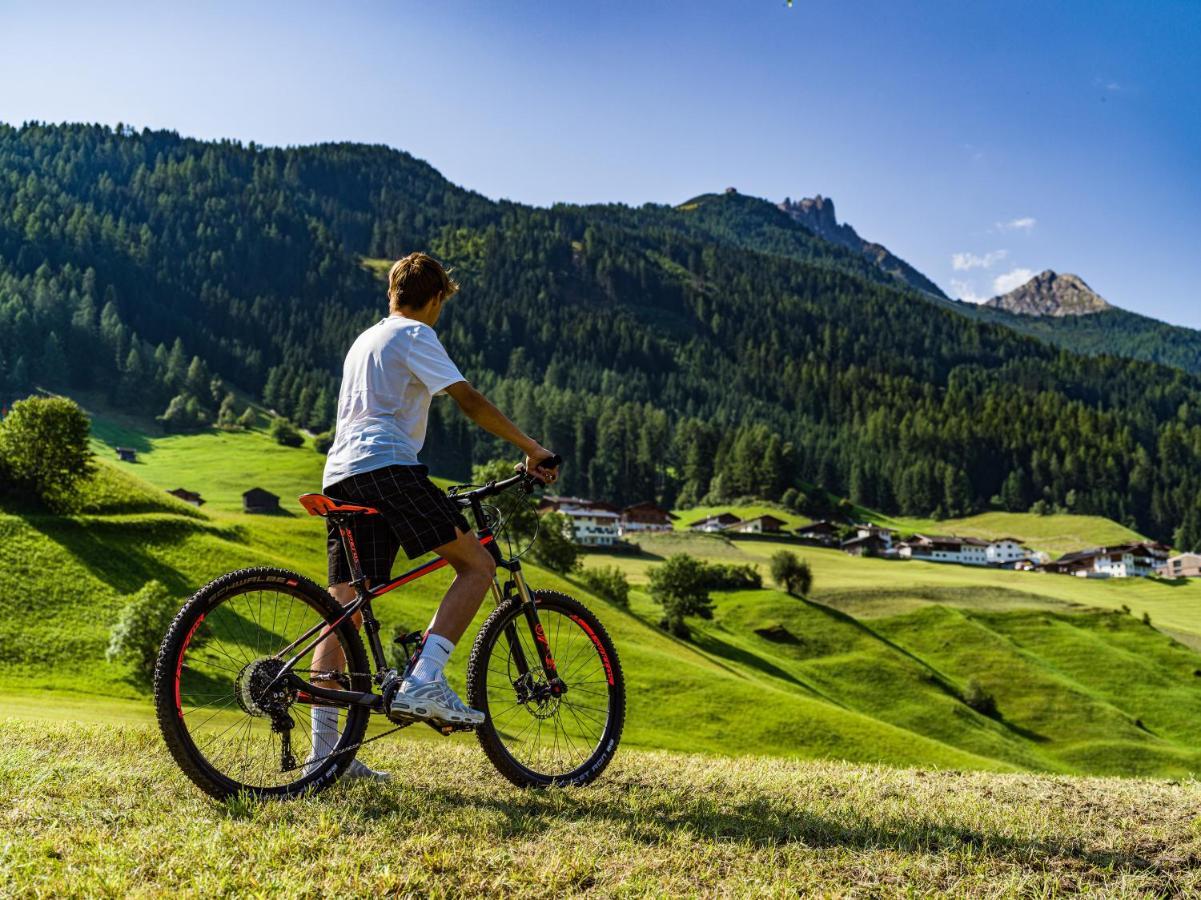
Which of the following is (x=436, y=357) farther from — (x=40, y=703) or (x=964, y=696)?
(x=964, y=696)

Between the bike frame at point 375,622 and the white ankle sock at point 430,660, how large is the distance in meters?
0.28

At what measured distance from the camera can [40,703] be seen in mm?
31812

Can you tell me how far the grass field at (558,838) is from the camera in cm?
523

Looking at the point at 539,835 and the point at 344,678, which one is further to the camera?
the point at 344,678

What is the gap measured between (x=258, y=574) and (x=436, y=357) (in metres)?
2.24

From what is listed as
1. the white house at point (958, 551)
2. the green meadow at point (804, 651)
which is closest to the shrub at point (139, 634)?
the green meadow at point (804, 651)

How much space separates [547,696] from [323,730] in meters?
1.96

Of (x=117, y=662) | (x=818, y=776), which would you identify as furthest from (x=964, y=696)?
(x=818, y=776)

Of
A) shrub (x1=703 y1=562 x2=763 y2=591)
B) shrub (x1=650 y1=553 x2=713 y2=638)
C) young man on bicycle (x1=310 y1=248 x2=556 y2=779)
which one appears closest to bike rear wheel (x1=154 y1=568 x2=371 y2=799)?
young man on bicycle (x1=310 y1=248 x2=556 y2=779)

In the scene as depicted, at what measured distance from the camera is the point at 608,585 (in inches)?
3748

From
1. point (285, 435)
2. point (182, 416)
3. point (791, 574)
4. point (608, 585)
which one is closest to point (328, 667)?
point (608, 585)

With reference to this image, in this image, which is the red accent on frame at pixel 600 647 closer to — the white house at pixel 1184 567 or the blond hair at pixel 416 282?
the blond hair at pixel 416 282

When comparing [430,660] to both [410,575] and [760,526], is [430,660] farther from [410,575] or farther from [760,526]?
[760,526]

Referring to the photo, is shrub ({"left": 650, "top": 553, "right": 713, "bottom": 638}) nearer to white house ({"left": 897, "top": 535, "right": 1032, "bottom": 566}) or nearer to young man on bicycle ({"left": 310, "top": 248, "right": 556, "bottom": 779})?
young man on bicycle ({"left": 310, "top": 248, "right": 556, "bottom": 779})
